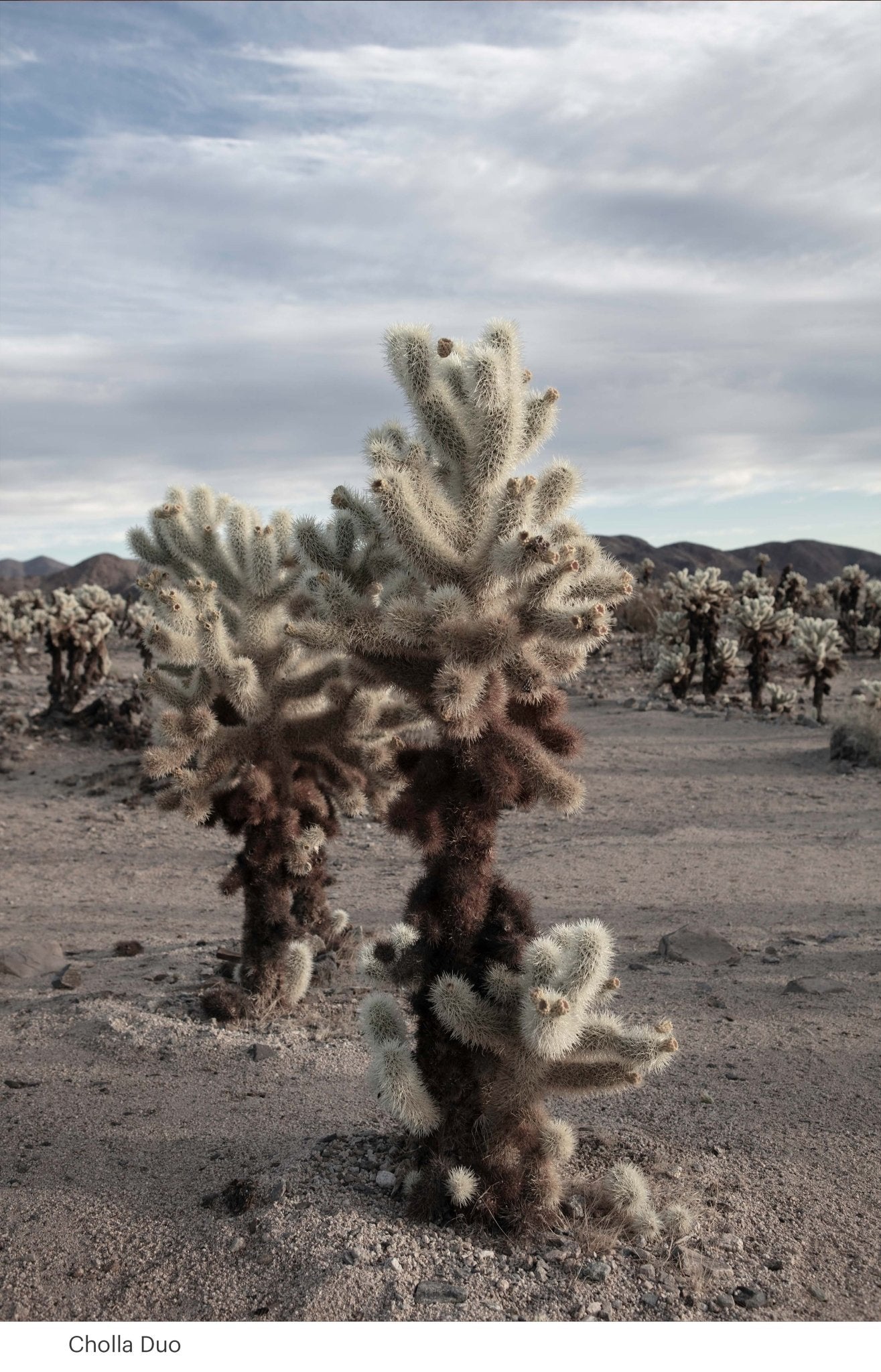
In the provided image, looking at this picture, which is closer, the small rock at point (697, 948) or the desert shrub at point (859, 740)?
the small rock at point (697, 948)

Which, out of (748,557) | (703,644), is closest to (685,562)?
(748,557)

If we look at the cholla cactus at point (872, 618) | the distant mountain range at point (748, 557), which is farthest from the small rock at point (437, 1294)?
the distant mountain range at point (748, 557)

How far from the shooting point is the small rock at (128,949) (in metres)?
8.48

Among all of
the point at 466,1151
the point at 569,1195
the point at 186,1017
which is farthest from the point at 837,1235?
the point at 186,1017

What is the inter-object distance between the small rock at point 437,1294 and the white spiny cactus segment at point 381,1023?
2.75 ft

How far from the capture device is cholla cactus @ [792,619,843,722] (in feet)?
63.3

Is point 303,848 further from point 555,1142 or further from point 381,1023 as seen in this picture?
point 555,1142

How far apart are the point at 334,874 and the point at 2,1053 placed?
17.4 feet

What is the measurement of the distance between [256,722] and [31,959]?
9.63 ft

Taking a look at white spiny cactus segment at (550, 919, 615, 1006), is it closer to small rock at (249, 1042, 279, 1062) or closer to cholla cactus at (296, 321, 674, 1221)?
cholla cactus at (296, 321, 674, 1221)

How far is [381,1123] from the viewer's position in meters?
5.02

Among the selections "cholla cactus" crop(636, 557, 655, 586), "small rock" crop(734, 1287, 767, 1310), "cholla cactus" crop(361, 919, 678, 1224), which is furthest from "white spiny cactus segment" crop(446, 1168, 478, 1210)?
"cholla cactus" crop(636, 557, 655, 586)

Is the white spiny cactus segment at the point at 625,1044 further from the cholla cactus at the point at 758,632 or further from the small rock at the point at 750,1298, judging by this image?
the cholla cactus at the point at 758,632

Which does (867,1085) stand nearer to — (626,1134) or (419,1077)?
(626,1134)
